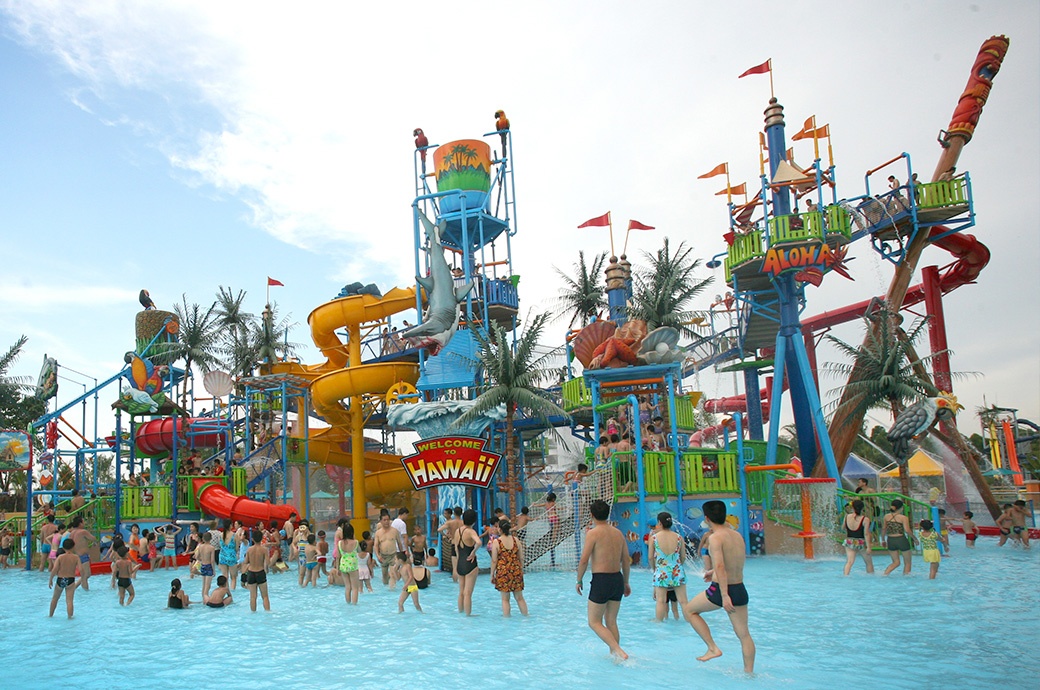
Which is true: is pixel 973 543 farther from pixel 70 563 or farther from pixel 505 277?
pixel 70 563

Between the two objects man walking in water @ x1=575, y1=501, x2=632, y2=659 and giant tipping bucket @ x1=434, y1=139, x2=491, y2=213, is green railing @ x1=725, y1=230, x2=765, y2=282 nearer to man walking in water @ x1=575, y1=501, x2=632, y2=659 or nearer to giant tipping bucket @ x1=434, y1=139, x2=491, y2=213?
giant tipping bucket @ x1=434, y1=139, x2=491, y2=213

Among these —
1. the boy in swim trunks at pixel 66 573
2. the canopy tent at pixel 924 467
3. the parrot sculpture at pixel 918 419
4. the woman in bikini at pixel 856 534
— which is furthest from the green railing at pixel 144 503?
the canopy tent at pixel 924 467

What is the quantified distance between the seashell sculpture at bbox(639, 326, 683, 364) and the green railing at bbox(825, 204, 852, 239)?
7697 millimetres

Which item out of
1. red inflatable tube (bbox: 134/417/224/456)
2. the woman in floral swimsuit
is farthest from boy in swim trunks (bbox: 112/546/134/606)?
red inflatable tube (bbox: 134/417/224/456)

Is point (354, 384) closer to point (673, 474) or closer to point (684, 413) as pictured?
point (684, 413)

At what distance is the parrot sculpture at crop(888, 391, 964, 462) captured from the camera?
20828 mm

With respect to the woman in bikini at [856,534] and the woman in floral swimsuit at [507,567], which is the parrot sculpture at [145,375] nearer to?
the woman in floral swimsuit at [507,567]

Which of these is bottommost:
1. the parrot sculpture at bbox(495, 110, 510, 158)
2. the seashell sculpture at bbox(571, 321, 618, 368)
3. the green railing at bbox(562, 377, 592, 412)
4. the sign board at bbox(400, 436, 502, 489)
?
the sign board at bbox(400, 436, 502, 489)

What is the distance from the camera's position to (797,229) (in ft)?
81.5

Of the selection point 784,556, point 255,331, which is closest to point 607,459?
point 784,556

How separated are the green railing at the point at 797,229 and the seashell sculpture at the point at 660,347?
21.4 feet

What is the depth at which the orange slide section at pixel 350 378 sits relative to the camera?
1083 inches

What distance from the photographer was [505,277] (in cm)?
2986

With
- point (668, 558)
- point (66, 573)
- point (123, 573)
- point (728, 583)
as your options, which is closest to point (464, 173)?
point (123, 573)
